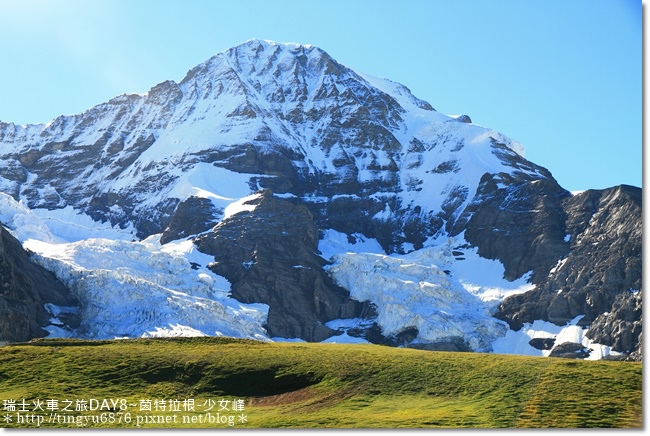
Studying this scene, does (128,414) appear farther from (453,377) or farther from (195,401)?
(453,377)

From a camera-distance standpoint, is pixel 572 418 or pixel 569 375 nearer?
pixel 572 418

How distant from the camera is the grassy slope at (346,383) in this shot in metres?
72.1

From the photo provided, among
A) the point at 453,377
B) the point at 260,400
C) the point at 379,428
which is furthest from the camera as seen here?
the point at 453,377

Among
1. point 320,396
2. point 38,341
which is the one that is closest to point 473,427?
point 320,396

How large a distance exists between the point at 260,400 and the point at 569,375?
26.5 metres

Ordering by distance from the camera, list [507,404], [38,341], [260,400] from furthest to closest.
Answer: [38,341]
[260,400]
[507,404]

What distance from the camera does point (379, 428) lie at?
66.3 meters

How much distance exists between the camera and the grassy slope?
72.1m

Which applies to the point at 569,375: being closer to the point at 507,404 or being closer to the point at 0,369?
the point at 507,404

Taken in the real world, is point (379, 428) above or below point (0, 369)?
below

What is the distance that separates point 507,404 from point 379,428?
14.3 m

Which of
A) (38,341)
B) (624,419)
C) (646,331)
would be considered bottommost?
(624,419)

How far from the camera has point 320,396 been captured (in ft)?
270

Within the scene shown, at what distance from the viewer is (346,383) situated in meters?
85.8
